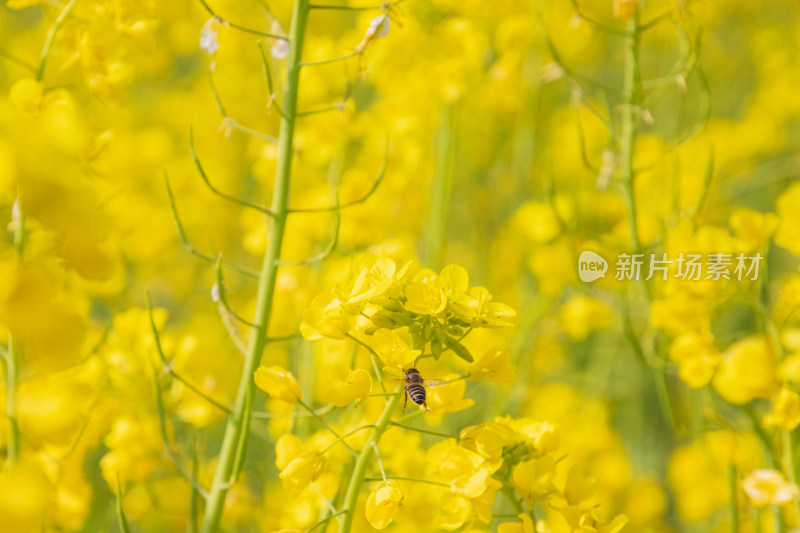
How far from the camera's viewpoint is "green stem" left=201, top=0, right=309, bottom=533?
91cm

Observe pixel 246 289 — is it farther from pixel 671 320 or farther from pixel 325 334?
pixel 325 334

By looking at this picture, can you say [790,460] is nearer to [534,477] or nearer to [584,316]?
[534,477]

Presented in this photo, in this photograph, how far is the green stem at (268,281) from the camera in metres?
0.91

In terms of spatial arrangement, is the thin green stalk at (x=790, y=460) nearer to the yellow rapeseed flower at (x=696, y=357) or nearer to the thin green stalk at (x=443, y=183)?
the yellow rapeseed flower at (x=696, y=357)

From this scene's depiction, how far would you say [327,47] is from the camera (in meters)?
1.41

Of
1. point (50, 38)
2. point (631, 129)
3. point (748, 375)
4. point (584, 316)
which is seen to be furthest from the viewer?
point (584, 316)

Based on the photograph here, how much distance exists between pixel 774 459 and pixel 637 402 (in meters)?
1.31

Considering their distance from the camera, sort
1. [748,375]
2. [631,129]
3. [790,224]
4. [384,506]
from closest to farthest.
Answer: [384,506] < [748,375] < [790,224] < [631,129]

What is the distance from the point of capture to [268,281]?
927 mm

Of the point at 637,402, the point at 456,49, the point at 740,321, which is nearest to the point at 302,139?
the point at 456,49

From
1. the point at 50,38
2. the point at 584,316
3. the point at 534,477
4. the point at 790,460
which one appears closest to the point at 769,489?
the point at 790,460

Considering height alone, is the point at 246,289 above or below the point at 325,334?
below

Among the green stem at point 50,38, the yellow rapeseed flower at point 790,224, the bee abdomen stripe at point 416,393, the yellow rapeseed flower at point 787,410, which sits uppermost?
the green stem at point 50,38

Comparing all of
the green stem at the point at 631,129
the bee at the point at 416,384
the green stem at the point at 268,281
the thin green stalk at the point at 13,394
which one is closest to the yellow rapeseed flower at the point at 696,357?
the green stem at the point at 631,129
